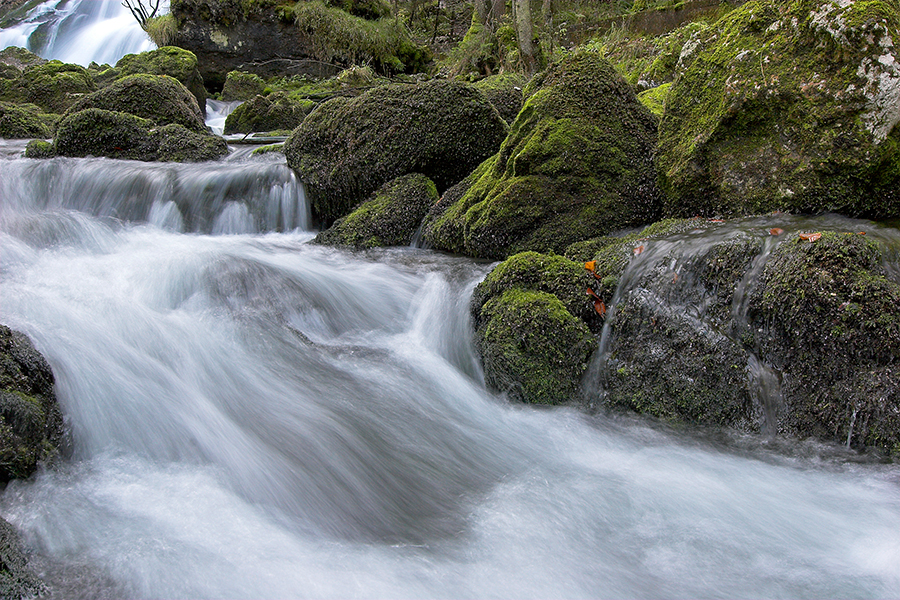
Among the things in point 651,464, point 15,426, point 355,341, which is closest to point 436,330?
point 355,341

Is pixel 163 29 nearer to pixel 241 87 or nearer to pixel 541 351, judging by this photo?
pixel 241 87

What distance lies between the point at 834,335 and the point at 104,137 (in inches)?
377

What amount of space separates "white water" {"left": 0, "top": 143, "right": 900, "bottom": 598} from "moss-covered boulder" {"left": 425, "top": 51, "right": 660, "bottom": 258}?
2.10ft

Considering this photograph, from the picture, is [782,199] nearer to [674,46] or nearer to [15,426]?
[15,426]

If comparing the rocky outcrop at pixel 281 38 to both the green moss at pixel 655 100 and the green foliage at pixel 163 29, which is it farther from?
the green moss at pixel 655 100

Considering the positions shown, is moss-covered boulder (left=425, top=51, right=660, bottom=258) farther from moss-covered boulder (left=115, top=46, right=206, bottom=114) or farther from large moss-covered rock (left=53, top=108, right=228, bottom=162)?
moss-covered boulder (left=115, top=46, right=206, bottom=114)

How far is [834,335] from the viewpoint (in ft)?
10.7

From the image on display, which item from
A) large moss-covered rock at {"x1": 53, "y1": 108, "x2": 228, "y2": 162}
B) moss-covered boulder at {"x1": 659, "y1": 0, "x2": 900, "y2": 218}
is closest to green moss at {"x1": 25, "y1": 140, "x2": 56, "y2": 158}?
large moss-covered rock at {"x1": 53, "y1": 108, "x2": 228, "y2": 162}

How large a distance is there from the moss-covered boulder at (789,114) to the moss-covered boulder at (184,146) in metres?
6.97

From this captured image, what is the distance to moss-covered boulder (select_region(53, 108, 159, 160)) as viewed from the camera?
28.8 feet

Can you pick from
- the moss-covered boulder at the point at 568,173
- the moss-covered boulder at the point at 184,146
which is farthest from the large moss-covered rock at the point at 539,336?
the moss-covered boulder at the point at 184,146

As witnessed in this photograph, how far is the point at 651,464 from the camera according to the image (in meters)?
3.40

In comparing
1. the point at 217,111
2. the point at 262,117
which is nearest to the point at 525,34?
the point at 262,117

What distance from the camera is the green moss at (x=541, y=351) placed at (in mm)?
4027
